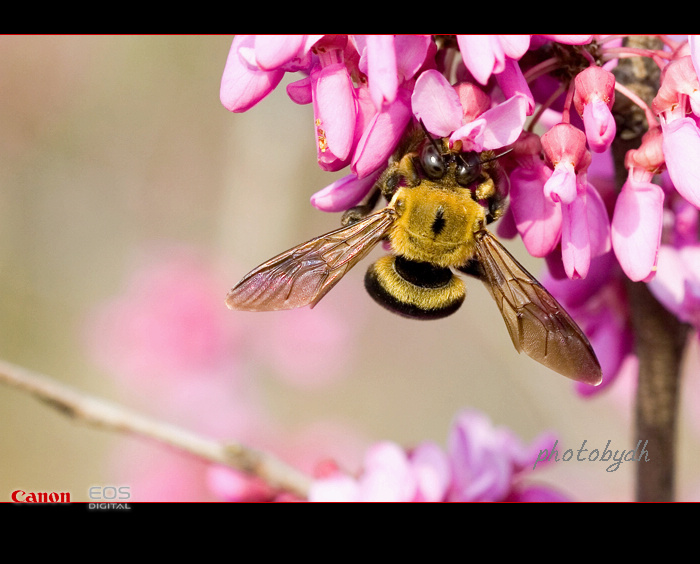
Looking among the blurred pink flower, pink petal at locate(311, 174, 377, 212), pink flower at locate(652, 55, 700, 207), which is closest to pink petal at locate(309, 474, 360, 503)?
pink petal at locate(311, 174, 377, 212)

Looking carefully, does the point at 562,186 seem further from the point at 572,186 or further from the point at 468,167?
the point at 468,167

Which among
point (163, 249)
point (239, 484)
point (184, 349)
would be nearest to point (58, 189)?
point (163, 249)

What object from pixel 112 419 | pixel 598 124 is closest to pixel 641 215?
pixel 598 124

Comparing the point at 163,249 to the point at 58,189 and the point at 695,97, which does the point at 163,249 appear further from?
the point at 695,97

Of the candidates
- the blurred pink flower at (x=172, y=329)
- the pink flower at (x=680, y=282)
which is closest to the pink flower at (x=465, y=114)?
the pink flower at (x=680, y=282)

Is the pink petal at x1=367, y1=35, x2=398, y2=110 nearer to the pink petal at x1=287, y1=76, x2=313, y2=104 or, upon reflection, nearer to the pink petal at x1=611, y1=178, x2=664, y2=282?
the pink petal at x1=287, y1=76, x2=313, y2=104

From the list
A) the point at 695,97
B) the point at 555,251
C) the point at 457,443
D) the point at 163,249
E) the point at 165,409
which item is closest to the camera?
the point at 695,97
